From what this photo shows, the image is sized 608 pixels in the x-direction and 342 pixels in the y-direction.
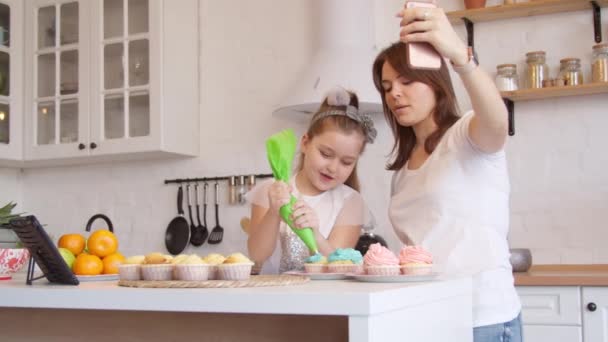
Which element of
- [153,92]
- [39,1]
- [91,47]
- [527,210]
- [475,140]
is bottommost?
[527,210]

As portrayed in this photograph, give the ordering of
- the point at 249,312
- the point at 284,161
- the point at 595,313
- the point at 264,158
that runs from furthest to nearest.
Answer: the point at 264,158 → the point at 595,313 → the point at 284,161 → the point at 249,312

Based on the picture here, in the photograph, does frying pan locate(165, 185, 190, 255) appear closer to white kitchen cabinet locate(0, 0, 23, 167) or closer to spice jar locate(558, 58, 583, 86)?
white kitchen cabinet locate(0, 0, 23, 167)

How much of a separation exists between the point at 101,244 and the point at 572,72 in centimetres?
207

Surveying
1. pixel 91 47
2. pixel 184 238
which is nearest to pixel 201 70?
pixel 91 47

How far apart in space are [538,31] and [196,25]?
1.72 meters

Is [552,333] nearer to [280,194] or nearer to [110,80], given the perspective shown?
[280,194]

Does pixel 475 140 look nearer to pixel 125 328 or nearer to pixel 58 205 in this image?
pixel 125 328

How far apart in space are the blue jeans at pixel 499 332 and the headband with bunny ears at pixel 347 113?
73 centimetres

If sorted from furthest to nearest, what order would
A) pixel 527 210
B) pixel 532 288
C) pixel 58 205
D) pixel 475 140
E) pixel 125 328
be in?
pixel 58 205
pixel 527 210
pixel 532 288
pixel 475 140
pixel 125 328

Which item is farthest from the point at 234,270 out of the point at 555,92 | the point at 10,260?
the point at 555,92

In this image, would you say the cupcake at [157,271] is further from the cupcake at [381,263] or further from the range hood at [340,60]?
the range hood at [340,60]

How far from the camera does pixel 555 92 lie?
3010 millimetres

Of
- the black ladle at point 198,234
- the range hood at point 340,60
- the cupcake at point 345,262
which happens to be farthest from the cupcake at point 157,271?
the black ladle at point 198,234

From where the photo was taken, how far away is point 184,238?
3846 millimetres
